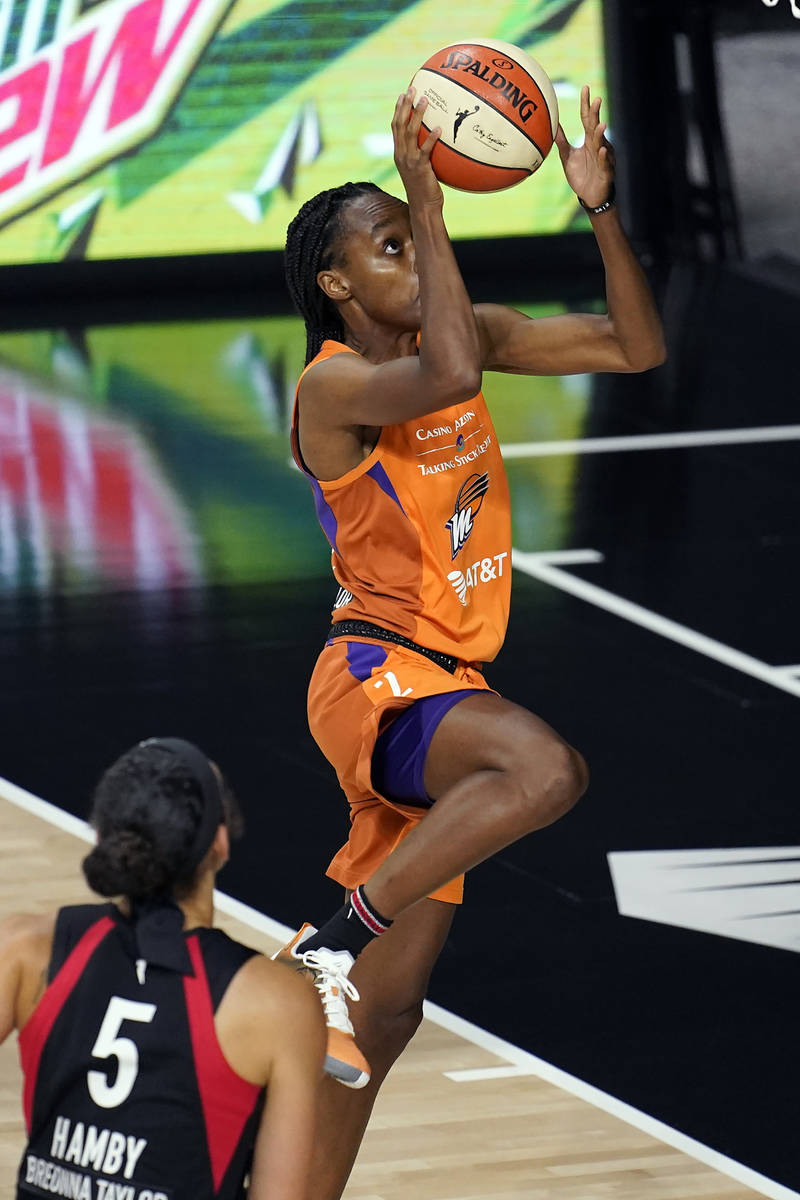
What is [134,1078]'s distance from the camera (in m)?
3.13

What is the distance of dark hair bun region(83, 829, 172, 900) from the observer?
3160 mm

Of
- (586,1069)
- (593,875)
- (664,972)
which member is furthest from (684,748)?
(586,1069)

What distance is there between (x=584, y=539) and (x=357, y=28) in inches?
289

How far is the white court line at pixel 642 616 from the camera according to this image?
28.0 ft

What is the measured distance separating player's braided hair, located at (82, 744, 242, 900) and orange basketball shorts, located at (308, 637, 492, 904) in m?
1.57

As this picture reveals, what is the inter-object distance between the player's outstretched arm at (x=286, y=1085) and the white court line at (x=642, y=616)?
17.3 feet

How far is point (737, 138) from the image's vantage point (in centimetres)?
2256

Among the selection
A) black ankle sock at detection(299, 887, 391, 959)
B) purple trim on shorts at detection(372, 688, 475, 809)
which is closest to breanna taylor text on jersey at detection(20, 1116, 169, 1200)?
black ankle sock at detection(299, 887, 391, 959)

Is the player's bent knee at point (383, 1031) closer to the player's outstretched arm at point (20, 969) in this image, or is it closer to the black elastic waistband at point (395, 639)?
the black elastic waistband at point (395, 639)

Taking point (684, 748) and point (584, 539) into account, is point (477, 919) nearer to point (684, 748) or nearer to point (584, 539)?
point (684, 748)

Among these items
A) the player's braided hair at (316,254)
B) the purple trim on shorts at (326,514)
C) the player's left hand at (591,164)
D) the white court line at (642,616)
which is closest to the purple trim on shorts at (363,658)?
the purple trim on shorts at (326,514)

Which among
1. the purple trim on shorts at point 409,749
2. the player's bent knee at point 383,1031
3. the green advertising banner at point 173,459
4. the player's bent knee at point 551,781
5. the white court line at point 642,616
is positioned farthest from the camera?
the green advertising banner at point 173,459

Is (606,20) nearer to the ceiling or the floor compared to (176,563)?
nearer to the ceiling

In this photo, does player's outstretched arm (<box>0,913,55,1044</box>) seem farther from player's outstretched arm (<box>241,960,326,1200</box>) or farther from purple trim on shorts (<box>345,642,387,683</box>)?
purple trim on shorts (<box>345,642,387,683</box>)
